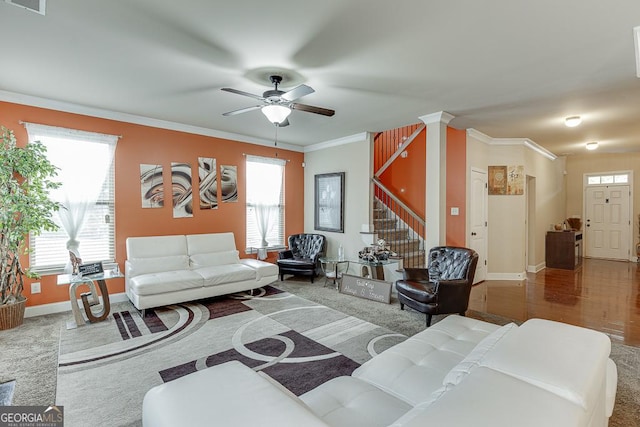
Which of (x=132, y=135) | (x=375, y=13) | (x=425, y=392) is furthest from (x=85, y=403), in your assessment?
(x=132, y=135)

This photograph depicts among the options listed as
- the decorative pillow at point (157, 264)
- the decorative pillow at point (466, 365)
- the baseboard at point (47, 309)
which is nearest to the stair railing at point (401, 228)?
the decorative pillow at point (157, 264)

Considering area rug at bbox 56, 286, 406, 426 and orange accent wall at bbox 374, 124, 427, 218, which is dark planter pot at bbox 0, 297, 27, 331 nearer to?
area rug at bbox 56, 286, 406, 426

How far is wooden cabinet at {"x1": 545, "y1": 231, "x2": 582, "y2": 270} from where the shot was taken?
7211 mm

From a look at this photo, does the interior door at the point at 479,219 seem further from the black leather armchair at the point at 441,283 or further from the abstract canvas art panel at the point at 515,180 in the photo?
the black leather armchair at the point at 441,283

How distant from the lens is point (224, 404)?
38.4 inches

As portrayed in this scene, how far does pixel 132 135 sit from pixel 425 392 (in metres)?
5.11

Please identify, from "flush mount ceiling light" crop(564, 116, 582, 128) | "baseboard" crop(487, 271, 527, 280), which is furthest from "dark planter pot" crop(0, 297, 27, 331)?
"flush mount ceiling light" crop(564, 116, 582, 128)

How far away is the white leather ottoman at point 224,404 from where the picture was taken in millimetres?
889

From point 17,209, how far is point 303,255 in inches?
166

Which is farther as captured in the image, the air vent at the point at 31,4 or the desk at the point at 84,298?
the desk at the point at 84,298

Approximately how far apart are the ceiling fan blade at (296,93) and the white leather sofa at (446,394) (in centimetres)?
233

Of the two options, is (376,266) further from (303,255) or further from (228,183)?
(228,183)

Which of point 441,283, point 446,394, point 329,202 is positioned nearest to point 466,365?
point 446,394

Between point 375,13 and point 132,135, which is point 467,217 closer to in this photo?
point 375,13
